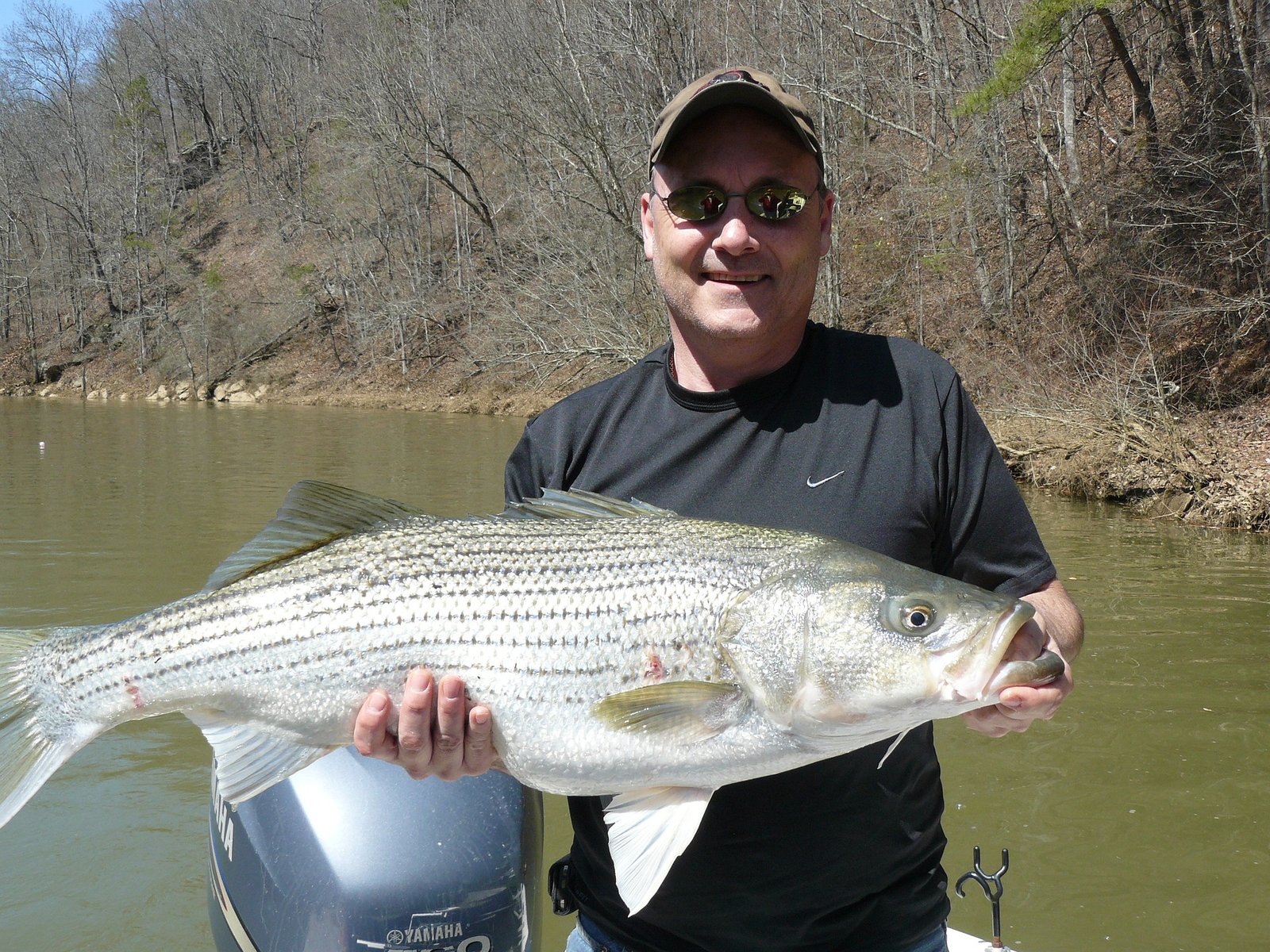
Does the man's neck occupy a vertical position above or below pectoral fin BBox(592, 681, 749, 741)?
above

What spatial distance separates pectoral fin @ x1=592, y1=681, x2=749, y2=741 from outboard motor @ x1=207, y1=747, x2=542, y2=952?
1.15 m

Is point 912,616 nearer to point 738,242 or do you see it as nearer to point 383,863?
point 738,242

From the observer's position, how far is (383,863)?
322 centimetres

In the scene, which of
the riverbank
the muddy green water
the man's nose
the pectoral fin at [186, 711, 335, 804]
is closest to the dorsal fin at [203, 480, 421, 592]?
the pectoral fin at [186, 711, 335, 804]

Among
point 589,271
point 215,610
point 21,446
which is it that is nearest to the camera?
point 215,610

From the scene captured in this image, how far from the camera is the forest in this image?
57.2 ft

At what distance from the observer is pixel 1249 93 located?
1761cm

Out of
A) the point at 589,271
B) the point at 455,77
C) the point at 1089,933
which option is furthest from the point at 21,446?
the point at 1089,933

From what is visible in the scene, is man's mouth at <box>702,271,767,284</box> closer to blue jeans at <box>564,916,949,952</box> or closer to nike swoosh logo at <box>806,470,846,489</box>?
nike swoosh logo at <box>806,470,846,489</box>

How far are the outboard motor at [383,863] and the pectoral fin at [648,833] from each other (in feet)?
3.15

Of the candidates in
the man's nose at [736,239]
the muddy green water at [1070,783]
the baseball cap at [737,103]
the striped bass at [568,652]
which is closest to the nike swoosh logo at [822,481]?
the striped bass at [568,652]

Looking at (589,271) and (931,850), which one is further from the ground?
(589,271)

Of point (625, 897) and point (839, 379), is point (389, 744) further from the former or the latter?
point (839, 379)

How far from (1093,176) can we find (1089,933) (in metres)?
21.6
